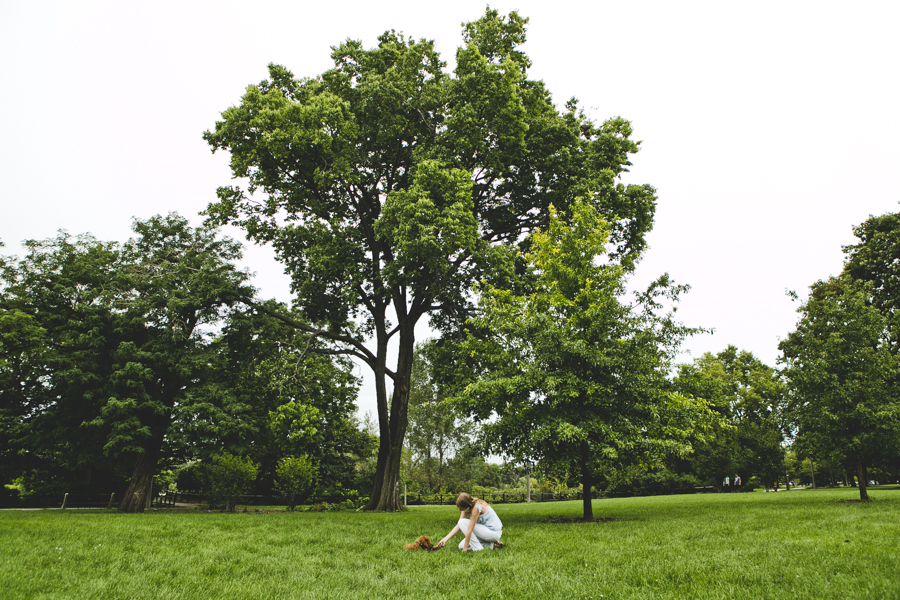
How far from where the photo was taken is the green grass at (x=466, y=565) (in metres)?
4.78

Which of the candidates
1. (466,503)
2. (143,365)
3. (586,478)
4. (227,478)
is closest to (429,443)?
(227,478)

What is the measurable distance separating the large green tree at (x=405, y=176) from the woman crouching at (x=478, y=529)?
8584 millimetres

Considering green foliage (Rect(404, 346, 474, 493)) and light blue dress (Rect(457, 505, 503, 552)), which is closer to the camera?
light blue dress (Rect(457, 505, 503, 552))

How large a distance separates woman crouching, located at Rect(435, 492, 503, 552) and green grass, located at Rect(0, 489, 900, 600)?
32 centimetres

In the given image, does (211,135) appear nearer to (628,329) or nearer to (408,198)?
(408,198)

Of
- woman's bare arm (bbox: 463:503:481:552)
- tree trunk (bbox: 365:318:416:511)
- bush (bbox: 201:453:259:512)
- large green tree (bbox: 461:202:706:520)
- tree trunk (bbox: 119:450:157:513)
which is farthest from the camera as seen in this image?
bush (bbox: 201:453:259:512)

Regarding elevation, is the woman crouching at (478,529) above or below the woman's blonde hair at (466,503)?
below

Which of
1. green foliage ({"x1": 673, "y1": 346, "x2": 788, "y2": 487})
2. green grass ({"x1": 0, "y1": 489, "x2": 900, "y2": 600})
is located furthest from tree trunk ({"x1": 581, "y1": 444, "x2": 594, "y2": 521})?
green foliage ({"x1": 673, "y1": 346, "x2": 788, "y2": 487})

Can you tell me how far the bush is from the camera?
838 inches

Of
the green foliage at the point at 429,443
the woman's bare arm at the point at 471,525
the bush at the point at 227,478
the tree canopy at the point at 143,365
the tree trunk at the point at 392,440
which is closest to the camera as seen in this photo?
the woman's bare arm at the point at 471,525

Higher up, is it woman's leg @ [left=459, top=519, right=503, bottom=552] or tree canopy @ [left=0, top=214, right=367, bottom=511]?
tree canopy @ [left=0, top=214, right=367, bottom=511]

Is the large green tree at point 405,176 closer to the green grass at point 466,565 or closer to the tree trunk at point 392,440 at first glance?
the tree trunk at point 392,440

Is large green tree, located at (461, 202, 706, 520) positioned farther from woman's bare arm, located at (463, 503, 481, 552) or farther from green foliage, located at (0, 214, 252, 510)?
green foliage, located at (0, 214, 252, 510)

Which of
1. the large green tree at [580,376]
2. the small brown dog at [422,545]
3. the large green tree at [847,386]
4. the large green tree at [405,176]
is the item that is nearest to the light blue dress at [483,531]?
the small brown dog at [422,545]
